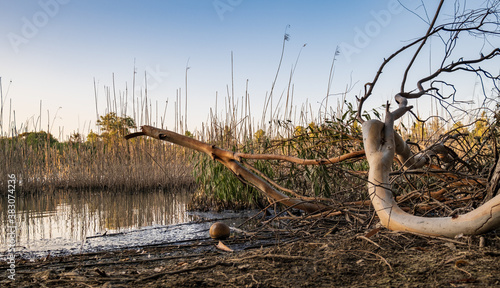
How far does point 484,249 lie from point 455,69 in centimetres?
182

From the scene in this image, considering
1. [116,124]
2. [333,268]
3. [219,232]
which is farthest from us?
[116,124]

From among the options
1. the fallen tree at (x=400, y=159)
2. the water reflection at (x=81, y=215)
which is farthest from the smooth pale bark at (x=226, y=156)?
the water reflection at (x=81, y=215)

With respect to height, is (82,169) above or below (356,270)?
above

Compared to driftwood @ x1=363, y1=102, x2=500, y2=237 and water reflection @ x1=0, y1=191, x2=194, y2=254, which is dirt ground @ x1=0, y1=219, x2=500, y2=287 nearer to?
driftwood @ x1=363, y1=102, x2=500, y2=237

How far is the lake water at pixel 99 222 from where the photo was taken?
4086 mm

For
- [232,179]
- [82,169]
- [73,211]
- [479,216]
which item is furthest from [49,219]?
[479,216]

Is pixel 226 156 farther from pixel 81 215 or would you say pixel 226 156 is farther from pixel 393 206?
pixel 81 215

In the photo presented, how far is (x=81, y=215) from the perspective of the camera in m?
6.09

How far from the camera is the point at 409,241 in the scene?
2643 mm

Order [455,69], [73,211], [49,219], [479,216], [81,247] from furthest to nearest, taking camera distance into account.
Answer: [73,211] < [49,219] < [81,247] < [455,69] < [479,216]

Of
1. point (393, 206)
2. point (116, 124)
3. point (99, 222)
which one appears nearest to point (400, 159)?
point (393, 206)

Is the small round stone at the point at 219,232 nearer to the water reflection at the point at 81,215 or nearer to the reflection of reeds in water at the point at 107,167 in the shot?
the water reflection at the point at 81,215

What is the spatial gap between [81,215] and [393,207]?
500 centimetres

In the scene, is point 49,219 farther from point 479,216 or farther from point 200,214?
point 479,216
